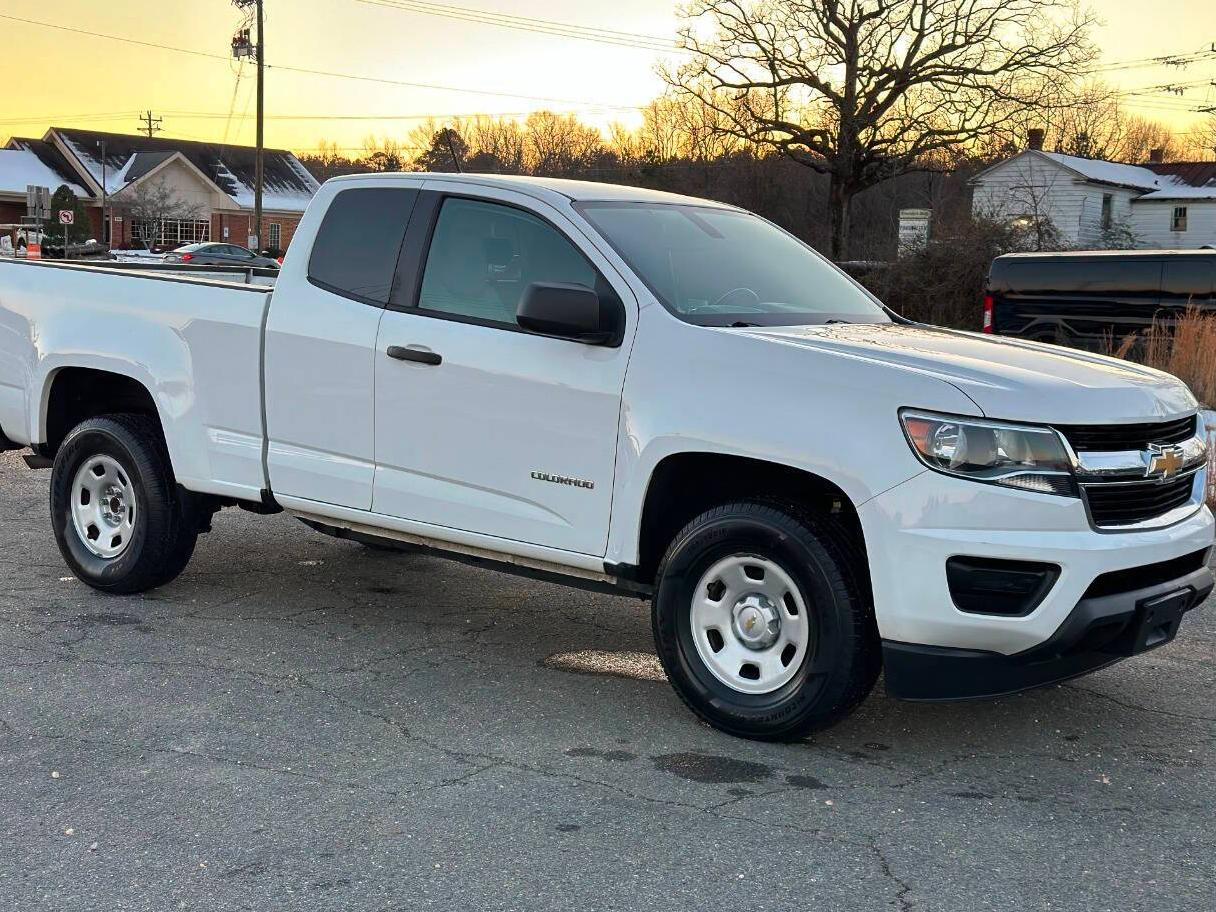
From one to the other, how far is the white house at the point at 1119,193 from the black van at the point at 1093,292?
99.3 ft

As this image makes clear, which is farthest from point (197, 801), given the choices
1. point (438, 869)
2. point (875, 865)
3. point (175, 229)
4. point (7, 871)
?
point (175, 229)

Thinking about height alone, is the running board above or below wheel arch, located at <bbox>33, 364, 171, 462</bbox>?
below

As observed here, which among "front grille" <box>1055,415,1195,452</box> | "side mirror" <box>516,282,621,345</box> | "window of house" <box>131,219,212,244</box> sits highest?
"window of house" <box>131,219,212,244</box>

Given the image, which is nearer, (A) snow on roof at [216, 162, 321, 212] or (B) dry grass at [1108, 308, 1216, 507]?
(B) dry grass at [1108, 308, 1216, 507]

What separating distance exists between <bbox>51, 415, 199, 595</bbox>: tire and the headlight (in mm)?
3752

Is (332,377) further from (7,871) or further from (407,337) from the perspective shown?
(7,871)

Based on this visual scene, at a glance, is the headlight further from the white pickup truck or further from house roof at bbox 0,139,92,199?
house roof at bbox 0,139,92,199

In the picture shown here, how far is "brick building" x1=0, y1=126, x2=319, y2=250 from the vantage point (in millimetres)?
65688

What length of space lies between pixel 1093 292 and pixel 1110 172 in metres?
39.1

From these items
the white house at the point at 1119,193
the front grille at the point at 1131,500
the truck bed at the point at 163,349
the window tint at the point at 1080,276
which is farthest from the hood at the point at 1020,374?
the white house at the point at 1119,193

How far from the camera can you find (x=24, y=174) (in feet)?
214

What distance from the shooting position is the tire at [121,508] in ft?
20.2

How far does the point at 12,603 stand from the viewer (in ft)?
20.4

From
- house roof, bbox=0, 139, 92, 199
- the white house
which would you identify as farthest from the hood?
house roof, bbox=0, 139, 92, 199
